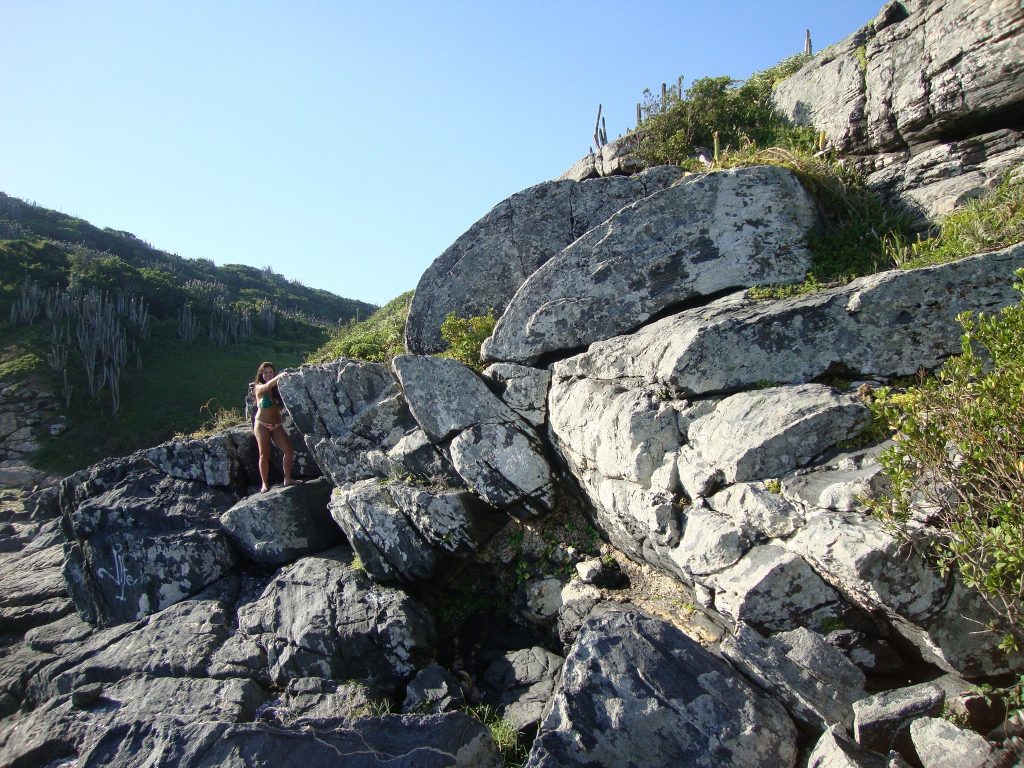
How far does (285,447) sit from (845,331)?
973 cm

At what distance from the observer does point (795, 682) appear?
17.5ft

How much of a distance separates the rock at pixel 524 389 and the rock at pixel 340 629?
11.4ft

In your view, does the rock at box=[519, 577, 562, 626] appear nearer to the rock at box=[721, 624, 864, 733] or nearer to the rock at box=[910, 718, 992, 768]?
the rock at box=[721, 624, 864, 733]

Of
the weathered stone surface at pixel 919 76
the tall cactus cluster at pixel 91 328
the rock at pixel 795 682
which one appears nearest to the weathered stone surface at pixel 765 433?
the rock at pixel 795 682

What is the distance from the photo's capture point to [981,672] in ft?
15.8

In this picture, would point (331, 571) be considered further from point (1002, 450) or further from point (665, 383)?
point (1002, 450)

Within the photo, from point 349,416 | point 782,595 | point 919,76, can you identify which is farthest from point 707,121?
point 782,595

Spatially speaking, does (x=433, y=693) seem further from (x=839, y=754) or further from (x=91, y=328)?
(x=91, y=328)

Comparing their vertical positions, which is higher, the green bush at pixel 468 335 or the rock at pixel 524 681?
the green bush at pixel 468 335

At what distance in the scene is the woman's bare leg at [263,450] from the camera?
38.6 feet

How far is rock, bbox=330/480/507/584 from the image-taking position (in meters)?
9.52

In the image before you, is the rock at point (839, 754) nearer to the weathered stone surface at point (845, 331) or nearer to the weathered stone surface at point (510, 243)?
the weathered stone surface at point (845, 331)

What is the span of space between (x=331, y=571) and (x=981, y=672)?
871 cm

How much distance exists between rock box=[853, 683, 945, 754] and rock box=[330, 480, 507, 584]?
587 centimetres
